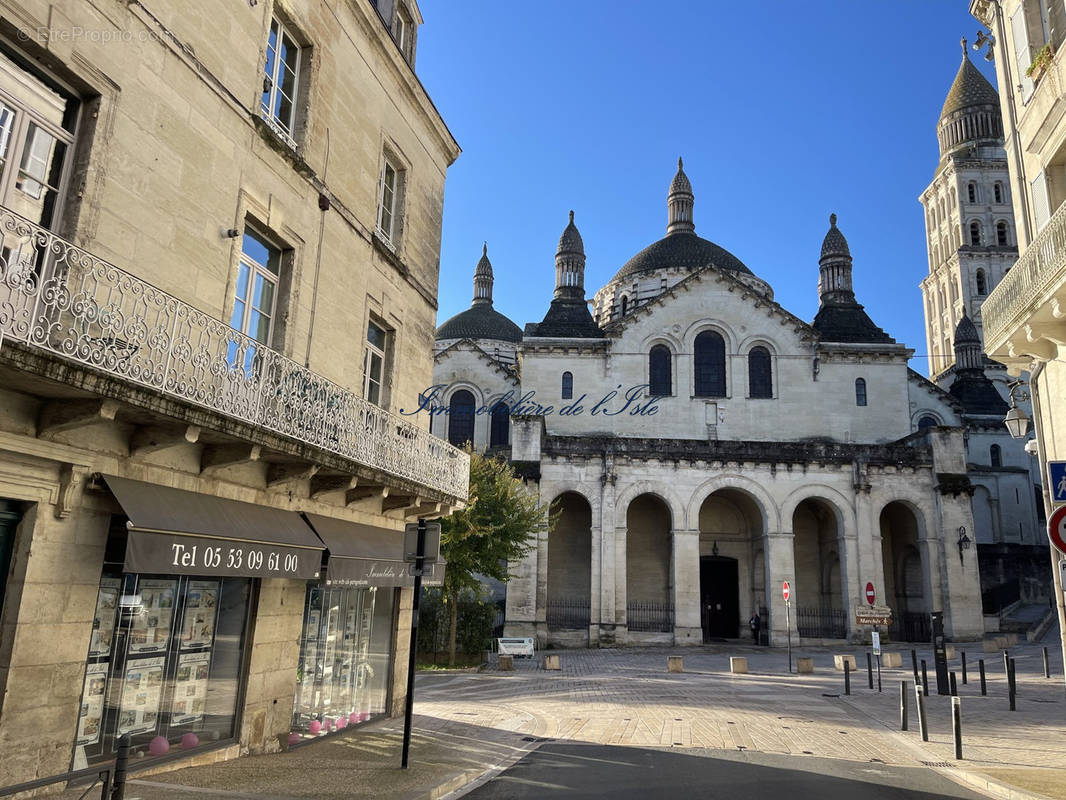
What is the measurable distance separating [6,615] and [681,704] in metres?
12.7

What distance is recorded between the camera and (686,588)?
30.7m

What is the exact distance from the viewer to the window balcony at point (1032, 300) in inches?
373

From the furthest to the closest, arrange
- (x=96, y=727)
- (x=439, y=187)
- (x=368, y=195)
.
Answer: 1. (x=439, y=187)
2. (x=368, y=195)
3. (x=96, y=727)

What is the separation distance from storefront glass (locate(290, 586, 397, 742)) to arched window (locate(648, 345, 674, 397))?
2627 cm

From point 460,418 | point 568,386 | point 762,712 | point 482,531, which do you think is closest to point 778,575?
point 568,386

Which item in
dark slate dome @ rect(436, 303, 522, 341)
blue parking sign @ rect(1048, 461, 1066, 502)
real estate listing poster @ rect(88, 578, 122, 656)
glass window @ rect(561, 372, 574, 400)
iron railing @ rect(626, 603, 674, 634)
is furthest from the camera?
dark slate dome @ rect(436, 303, 522, 341)

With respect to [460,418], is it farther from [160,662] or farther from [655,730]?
[160,662]

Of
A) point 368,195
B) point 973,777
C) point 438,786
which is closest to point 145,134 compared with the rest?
point 368,195

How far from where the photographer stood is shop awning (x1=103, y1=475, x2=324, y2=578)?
6742 millimetres

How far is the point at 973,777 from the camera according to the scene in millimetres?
9195

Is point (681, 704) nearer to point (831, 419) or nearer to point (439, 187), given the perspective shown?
point (439, 187)

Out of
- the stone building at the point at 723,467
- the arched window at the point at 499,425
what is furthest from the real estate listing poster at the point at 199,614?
the arched window at the point at 499,425

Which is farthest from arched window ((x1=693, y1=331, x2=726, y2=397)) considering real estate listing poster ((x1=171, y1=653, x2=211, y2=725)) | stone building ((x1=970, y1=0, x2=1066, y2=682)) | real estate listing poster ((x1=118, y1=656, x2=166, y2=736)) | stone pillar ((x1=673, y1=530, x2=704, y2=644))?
real estate listing poster ((x1=118, y1=656, x2=166, y2=736))

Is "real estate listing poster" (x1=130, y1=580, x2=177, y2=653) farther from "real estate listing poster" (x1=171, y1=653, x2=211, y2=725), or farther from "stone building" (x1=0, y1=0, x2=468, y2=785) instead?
"real estate listing poster" (x1=171, y1=653, x2=211, y2=725)
